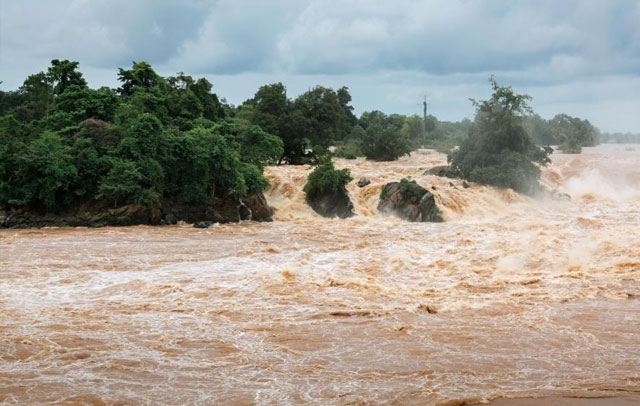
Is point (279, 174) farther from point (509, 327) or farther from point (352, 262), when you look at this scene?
point (509, 327)

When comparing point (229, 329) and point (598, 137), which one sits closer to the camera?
point (229, 329)

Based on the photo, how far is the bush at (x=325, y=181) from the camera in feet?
82.3

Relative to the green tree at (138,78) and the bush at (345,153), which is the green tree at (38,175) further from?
the bush at (345,153)

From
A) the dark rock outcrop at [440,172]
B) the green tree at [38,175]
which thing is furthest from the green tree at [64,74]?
the dark rock outcrop at [440,172]

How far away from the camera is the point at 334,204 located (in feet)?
82.5

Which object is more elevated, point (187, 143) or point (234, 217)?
point (187, 143)

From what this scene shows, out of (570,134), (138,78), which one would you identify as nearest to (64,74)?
(138,78)

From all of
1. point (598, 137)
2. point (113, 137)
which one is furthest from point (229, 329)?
point (598, 137)

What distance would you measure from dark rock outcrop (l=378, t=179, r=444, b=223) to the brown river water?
2.93 meters

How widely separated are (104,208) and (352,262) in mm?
9503

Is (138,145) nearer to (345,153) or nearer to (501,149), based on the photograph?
(501,149)

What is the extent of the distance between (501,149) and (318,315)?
→ 2144 centimetres

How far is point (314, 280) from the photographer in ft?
44.0

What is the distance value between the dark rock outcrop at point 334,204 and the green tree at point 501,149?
6.58 metres
